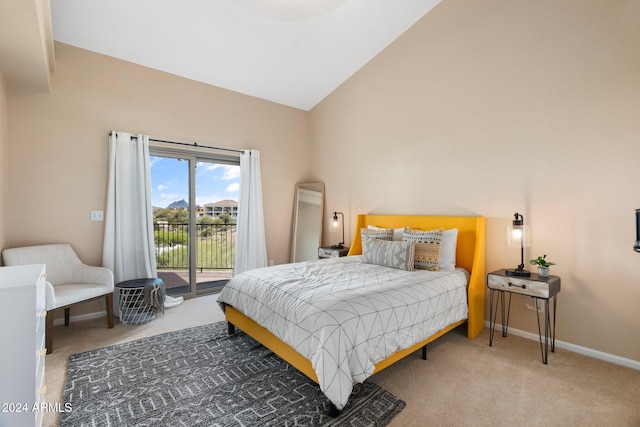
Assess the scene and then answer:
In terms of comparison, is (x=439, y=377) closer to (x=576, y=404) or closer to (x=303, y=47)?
(x=576, y=404)

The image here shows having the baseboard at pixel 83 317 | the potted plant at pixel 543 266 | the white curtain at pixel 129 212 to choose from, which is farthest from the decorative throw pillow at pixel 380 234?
the baseboard at pixel 83 317

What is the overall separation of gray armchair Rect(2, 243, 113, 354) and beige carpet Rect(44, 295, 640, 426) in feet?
1.32

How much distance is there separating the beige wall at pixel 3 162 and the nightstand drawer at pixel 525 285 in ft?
15.1

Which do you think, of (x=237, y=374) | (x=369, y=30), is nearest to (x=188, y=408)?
(x=237, y=374)

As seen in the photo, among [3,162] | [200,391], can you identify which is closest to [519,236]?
[200,391]

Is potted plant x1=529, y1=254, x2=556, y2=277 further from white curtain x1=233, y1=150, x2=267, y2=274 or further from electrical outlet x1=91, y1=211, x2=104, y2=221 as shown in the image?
electrical outlet x1=91, y1=211, x2=104, y2=221

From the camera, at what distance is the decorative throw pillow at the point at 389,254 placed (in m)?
3.07

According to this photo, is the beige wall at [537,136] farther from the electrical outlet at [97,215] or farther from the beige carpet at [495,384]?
the electrical outlet at [97,215]

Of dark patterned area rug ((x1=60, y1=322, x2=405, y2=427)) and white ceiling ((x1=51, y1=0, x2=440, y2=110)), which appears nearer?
dark patterned area rug ((x1=60, y1=322, x2=405, y2=427))

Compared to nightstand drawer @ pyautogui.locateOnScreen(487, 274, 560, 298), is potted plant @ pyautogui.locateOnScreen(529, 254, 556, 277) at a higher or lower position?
higher

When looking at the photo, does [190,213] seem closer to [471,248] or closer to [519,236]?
[471,248]

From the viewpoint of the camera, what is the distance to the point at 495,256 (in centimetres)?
319

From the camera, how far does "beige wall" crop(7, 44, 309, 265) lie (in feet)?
10.4

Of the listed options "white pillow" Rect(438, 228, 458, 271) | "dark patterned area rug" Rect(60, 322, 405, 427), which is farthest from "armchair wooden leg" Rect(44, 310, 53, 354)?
"white pillow" Rect(438, 228, 458, 271)
